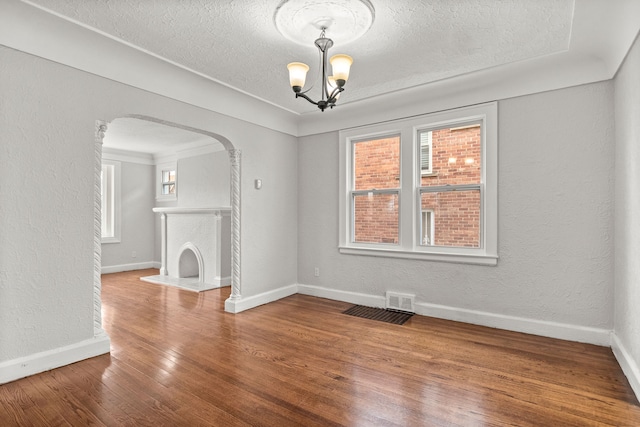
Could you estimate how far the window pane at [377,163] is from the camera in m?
4.19

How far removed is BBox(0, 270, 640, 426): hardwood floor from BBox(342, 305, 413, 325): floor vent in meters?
0.22

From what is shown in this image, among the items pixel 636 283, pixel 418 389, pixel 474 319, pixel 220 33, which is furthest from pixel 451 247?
pixel 220 33

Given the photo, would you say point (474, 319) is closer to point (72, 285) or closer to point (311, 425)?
point (311, 425)

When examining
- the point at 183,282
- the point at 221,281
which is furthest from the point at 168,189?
the point at 221,281

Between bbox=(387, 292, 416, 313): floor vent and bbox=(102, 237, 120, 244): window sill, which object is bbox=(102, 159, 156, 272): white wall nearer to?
bbox=(102, 237, 120, 244): window sill

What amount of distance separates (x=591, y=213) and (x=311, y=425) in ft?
9.81

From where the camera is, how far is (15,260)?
2.35 m

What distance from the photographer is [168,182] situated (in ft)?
23.7

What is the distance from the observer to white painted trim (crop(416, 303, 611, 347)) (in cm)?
299

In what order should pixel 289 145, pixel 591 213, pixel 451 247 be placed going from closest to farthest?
pixel 591 213 < pixel 451 247 < pixel 289 145

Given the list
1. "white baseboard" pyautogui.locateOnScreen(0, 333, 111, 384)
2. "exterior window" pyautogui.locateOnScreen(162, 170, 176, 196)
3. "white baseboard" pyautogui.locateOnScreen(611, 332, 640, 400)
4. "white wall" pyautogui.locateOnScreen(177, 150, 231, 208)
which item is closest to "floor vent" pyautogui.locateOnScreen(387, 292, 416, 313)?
"white baseboard" pyautogui.locateOnScreen(611, 332, 640, 400)

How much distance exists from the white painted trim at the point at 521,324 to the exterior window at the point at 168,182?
5.69 meters

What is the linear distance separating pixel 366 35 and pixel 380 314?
2.90 metres

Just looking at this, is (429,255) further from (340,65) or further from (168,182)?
(168,182)
